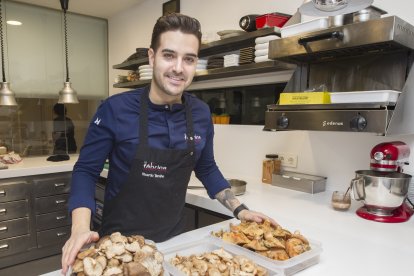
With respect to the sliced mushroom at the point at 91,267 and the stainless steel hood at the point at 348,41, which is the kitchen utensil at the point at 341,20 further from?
Answer: the sliced mushroom at the point at 91,267

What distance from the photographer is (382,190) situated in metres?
1.57

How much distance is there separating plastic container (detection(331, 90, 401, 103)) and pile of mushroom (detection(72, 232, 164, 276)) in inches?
47.6

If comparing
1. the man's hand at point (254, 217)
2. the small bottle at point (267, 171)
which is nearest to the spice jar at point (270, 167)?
the small bottle at point (267, 171)

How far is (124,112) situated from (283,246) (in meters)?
0.80

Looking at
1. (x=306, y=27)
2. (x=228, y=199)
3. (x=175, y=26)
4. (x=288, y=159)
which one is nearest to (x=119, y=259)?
(x=228, y=199)

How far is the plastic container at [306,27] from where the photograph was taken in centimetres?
172

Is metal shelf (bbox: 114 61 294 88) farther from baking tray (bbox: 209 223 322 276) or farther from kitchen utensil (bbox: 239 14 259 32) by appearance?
baking tray (bbox: 209 223 322 276)

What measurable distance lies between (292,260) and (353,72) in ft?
4.45

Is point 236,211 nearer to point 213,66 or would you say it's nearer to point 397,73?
point 397,73

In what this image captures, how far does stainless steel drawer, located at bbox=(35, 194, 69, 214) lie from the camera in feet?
10.4

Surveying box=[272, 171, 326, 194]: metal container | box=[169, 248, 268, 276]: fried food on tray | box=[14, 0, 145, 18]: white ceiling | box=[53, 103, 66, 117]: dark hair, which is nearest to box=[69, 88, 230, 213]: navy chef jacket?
→ box=[169, 248, 268, 276]: fried food on tray

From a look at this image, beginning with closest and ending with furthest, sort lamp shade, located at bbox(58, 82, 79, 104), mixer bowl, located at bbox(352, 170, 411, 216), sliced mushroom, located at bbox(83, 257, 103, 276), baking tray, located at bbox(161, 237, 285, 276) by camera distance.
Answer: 1. sliced mushroom, located at bbox(83, 257, 103, 276)
2. baking tray, located at bbox(161, 237, 285, 276)
3. mixer bowl, located at bbox(352, 170, 411, 216)
4. lamp shade, located at bbox(58, 82, 79, 104)

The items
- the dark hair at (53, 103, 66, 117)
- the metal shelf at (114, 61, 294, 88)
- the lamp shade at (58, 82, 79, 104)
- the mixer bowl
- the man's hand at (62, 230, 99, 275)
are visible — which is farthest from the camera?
the dark hair at (53, 103, 66, 117)

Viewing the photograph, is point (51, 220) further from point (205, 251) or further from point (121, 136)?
point (205, 251)
